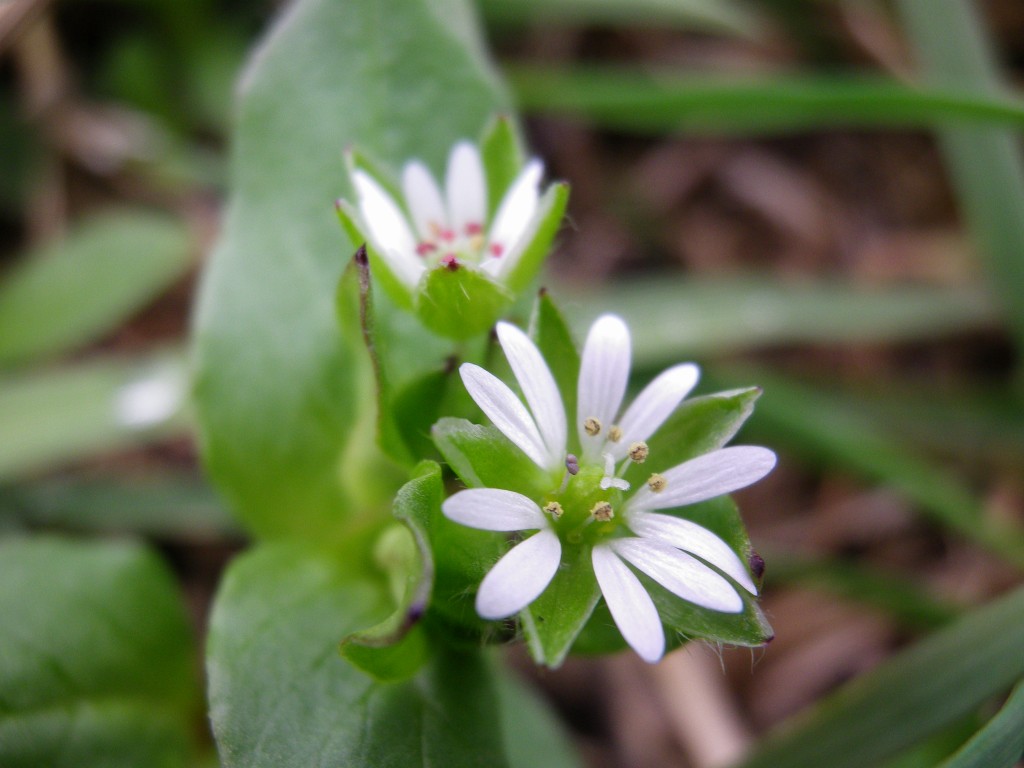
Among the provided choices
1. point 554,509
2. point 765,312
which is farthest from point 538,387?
point 765,312

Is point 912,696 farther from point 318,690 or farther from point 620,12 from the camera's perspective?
point 620,12

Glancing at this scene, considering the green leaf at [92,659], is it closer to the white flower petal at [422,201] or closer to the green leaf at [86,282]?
the green leaf at [86,282]

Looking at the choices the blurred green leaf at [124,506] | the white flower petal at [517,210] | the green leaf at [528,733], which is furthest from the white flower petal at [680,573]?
the blurred green leaf at [124,506]

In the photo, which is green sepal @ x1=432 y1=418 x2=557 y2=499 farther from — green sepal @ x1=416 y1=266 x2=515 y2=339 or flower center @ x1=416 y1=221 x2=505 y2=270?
flower center @ x1=416 y1=221 x2=505 y2=270

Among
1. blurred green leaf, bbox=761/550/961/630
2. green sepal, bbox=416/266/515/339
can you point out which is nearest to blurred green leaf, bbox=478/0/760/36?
blurred green leaf, bbox=761/550/961/630

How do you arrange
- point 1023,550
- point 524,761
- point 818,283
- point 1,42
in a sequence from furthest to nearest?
point 818,283 → point 1023,550 → point 1,42 → point 524,761

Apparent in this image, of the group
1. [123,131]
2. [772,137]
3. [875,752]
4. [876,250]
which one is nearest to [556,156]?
[772,137]

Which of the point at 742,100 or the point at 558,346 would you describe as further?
the point at 742,100

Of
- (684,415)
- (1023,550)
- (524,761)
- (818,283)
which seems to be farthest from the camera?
(818,283)

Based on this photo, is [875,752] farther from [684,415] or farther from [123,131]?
[123,131]
